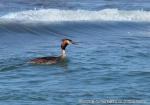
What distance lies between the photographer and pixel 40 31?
2584 centimetres

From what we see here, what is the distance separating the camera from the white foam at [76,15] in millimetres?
28409

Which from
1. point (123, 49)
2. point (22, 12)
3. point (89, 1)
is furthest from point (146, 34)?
point (89, 1)

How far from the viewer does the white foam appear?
28.4 m

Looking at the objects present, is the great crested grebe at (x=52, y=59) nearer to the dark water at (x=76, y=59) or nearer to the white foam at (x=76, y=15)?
the dark water at (x=76, y=59)

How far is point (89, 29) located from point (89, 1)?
8141mm

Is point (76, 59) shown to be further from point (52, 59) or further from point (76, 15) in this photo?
point (76, 15)

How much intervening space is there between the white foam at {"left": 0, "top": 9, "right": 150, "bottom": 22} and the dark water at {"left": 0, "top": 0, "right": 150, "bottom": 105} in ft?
0.13

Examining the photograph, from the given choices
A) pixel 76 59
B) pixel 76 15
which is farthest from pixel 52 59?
pixel 76 15

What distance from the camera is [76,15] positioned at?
29.1 metres

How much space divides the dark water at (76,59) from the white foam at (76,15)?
0.04 meters

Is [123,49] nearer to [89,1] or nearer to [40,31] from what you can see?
[40,31]

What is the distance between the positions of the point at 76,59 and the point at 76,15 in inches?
357

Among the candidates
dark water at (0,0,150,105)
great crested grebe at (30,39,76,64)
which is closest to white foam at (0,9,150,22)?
dark water at (0,0,150,105)

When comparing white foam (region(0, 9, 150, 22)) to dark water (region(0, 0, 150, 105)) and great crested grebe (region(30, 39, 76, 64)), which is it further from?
great crested grebe (region(30, 39, 76, 64))
